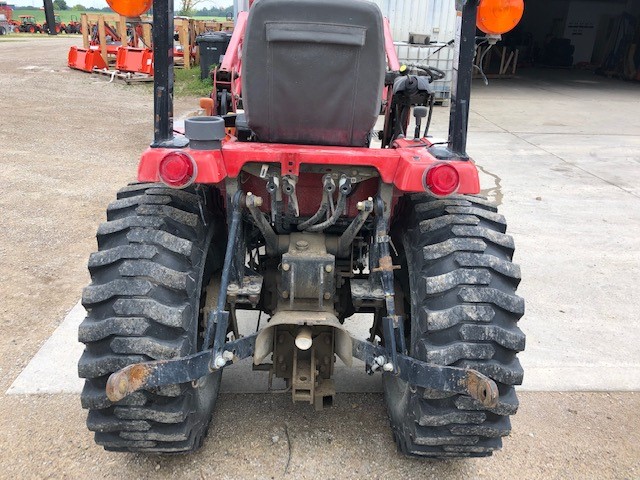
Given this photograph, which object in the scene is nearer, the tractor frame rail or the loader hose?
the tractor frame rail

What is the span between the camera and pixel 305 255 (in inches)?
102

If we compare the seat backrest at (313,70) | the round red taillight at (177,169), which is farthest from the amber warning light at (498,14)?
the round red taillight at (177,169)

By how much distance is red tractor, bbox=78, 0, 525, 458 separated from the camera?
2.25 m

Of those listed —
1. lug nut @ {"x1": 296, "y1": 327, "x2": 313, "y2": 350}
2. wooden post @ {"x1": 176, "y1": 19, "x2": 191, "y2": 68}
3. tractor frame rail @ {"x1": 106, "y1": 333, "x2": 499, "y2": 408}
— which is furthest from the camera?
wooden post @ {"x1": 176, "y1": 19, "x2": 191, "y2": 68}

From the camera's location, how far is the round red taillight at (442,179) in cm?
233

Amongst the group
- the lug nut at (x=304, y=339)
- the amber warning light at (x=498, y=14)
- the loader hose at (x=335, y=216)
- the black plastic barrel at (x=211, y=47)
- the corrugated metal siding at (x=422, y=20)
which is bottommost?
the lug nut at (x=304, y=339)

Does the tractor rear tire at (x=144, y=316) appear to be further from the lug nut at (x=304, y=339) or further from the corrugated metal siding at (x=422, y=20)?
the corrugated metal siding at (x=422, y=20)

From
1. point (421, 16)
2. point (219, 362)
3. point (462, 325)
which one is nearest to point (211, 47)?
point (421, 16)

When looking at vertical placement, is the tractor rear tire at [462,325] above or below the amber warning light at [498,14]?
below

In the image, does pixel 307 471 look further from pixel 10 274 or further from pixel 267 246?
pixel 10 274

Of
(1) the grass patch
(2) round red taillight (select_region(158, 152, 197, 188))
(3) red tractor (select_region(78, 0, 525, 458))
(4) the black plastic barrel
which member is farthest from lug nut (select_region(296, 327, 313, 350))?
(4) the black plastic barrel

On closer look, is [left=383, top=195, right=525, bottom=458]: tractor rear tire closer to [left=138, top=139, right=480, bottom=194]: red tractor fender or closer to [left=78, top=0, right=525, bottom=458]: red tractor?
[left=78, top=0, right=525, bottom=458]: red tractor

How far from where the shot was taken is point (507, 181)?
7945 millimetres

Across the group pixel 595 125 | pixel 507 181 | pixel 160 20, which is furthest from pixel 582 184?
pixel 160 20
